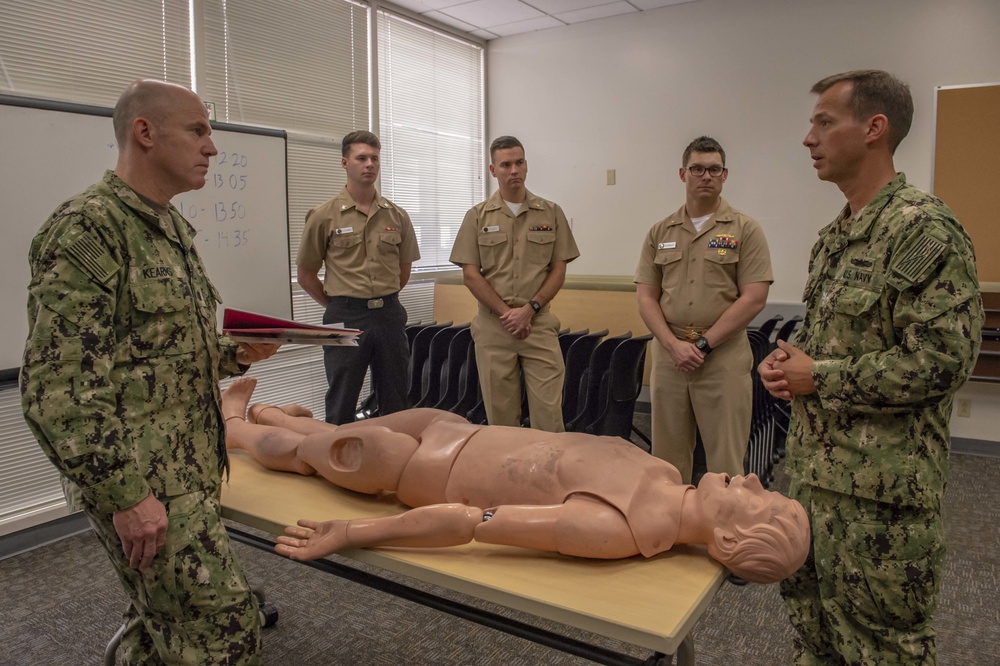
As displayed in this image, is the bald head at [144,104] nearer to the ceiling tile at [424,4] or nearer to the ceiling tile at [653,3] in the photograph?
the ceiling tile at [424,4]

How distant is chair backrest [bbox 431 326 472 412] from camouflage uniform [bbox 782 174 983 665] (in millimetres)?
2479

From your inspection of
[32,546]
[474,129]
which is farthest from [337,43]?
[32,546]

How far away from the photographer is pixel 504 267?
3344 millimetres

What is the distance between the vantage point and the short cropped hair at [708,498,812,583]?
140 centimetres

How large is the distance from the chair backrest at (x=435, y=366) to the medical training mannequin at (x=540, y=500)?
76.0 inches

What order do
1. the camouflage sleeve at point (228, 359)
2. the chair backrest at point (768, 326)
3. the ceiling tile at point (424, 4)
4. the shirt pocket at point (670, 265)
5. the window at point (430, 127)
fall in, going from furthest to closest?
the window at point (430, 127) < the ceiling tile at point (424, 4) < the chair backrest at point (768, 326) < the shirt pocket at point (670, 265) < the camouflage sleeve at point (228, 359)

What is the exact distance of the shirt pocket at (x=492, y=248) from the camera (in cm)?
334

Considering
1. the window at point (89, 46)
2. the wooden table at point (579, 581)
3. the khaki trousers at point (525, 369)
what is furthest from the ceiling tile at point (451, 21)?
the wooden table at point (579, 581)

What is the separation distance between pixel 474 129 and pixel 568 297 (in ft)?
6.55

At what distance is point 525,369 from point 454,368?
2.57 feet

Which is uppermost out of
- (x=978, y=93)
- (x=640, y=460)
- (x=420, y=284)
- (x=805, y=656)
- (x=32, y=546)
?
(x=978, y=93)

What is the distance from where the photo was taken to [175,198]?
336 centimetres

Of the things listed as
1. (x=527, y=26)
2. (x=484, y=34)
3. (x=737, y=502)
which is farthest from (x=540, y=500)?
(x=484, y=34)

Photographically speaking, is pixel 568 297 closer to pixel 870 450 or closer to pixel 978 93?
pixel 978 93
